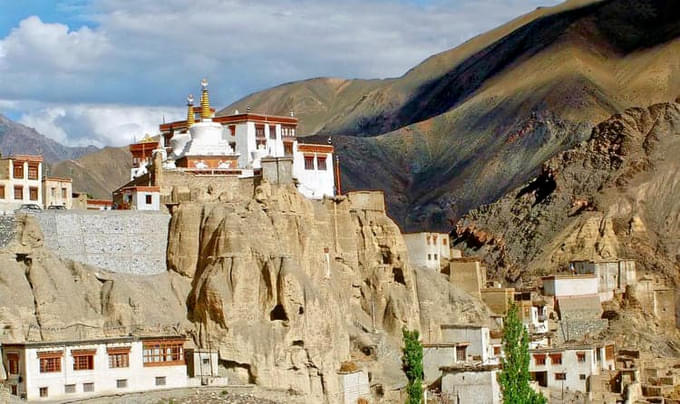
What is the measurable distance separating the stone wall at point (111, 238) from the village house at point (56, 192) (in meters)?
6.84

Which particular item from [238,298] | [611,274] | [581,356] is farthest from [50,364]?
[611,274]

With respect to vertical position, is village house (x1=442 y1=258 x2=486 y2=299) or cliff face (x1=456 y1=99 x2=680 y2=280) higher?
cliff face (x1=456 y1=99 x2=680 y2=280)

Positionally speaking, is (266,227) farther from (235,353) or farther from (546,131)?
(546,131)

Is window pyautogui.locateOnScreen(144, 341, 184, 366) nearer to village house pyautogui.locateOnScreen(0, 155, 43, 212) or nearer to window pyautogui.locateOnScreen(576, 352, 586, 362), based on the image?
village house pyautogui.locateOnScreen(0, 155, 43, 212)

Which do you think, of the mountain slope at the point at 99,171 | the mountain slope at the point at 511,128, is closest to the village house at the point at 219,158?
the mountain slope at the point at 99,171

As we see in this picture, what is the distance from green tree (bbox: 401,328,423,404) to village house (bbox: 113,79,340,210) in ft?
44.2

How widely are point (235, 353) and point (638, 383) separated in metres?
26.6

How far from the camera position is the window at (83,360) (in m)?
63.6

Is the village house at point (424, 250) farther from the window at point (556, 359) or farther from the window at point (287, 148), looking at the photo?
the window at point (556, 359)

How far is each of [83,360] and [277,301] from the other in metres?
12.0

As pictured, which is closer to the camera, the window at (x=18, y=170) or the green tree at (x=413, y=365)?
the green tree at (x=413, y=365)

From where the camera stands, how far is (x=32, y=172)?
7912 centimetres

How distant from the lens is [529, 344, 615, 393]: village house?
85.1 metres

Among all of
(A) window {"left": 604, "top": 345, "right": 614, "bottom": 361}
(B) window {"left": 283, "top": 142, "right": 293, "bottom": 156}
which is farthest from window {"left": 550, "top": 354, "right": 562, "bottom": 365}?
(B) window {"left": 283, "top": 142, "right": 293, "bottom": 156}
